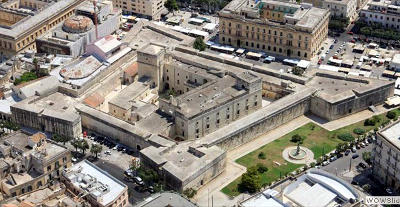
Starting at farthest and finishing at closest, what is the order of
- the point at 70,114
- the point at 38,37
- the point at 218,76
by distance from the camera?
the point at 38,37 < the point at 218,76 < the point at 70,114

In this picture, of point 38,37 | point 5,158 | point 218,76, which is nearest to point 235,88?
point 218,76

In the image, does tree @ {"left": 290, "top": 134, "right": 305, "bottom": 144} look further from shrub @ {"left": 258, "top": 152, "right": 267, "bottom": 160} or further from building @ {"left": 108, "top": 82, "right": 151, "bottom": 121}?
building @ {"left": 108, "top": 82, "right": 151, "bottom": 121}

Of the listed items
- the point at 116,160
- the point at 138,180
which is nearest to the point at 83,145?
the point at 116,160

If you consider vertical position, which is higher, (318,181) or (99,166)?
(318,181)

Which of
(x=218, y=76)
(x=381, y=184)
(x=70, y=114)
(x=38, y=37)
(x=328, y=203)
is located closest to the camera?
(x=328, y=203)

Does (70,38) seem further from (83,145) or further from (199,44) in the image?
(83,145)

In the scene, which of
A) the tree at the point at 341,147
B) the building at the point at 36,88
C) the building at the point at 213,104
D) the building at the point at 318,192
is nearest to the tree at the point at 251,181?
the building at the point at 318,192

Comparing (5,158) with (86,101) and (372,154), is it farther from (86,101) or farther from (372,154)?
(372,154)
